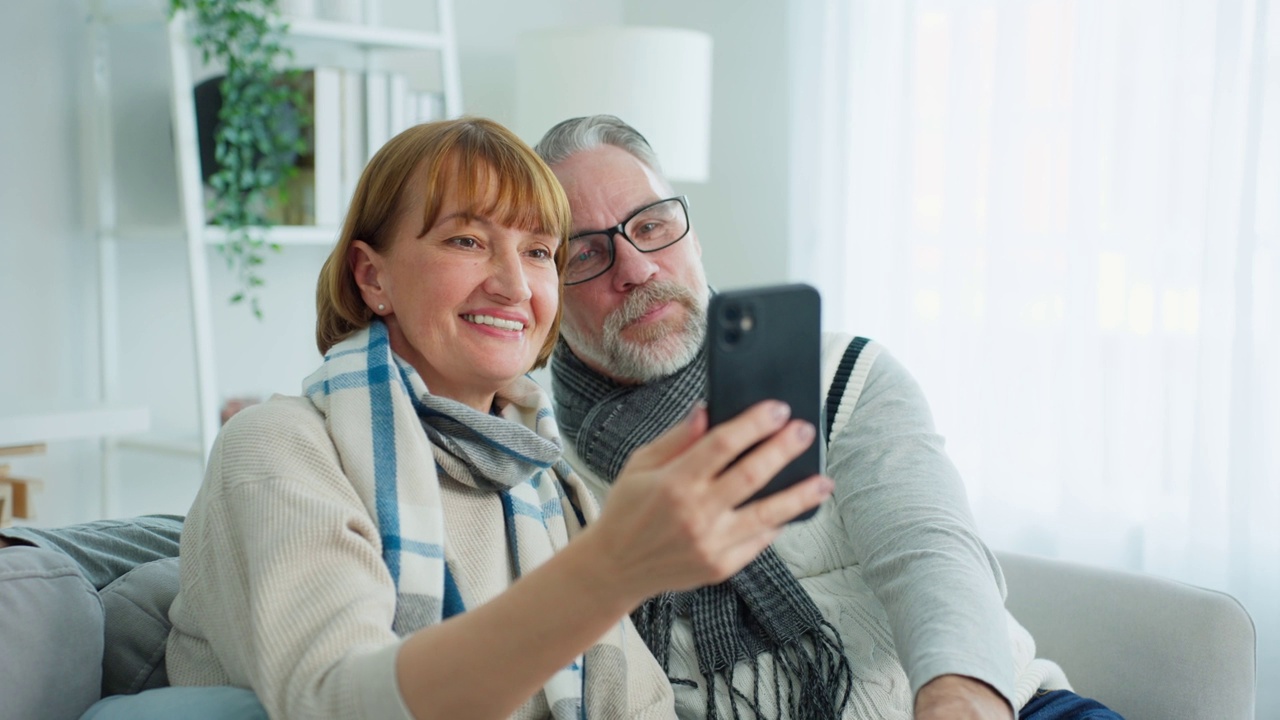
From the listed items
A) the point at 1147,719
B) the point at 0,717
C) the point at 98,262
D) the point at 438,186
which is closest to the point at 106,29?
the point at 98,262

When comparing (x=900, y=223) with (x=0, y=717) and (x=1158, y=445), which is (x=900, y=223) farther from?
(x=0, y=717)

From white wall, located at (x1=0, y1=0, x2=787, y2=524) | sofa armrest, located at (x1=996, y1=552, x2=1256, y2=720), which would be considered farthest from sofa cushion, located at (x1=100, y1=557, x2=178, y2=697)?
white wall, located at (x1=0, y1=0, x2=787, y2=524)

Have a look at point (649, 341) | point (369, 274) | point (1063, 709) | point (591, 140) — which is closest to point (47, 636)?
point (369, 274)

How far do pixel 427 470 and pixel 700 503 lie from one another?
0.42m

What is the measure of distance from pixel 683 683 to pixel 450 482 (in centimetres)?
37

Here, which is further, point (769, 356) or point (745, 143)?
point (745, 143)

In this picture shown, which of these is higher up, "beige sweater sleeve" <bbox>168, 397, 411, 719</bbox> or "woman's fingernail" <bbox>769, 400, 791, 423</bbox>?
"woman's fingernail" <bbox>769, 400, 791, 423</bbox>

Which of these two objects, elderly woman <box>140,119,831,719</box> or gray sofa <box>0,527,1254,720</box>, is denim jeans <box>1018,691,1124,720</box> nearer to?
gray sofa <box>0,527,1254,720</box>

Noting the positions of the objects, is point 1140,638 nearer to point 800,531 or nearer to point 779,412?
point 800,531

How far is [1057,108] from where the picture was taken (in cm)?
264

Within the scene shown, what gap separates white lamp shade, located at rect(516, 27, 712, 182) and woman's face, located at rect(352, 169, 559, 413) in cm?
168

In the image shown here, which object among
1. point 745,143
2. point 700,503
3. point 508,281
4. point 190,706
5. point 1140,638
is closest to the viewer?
point 700,503

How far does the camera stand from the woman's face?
108 centimetres

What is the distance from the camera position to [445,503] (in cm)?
107
